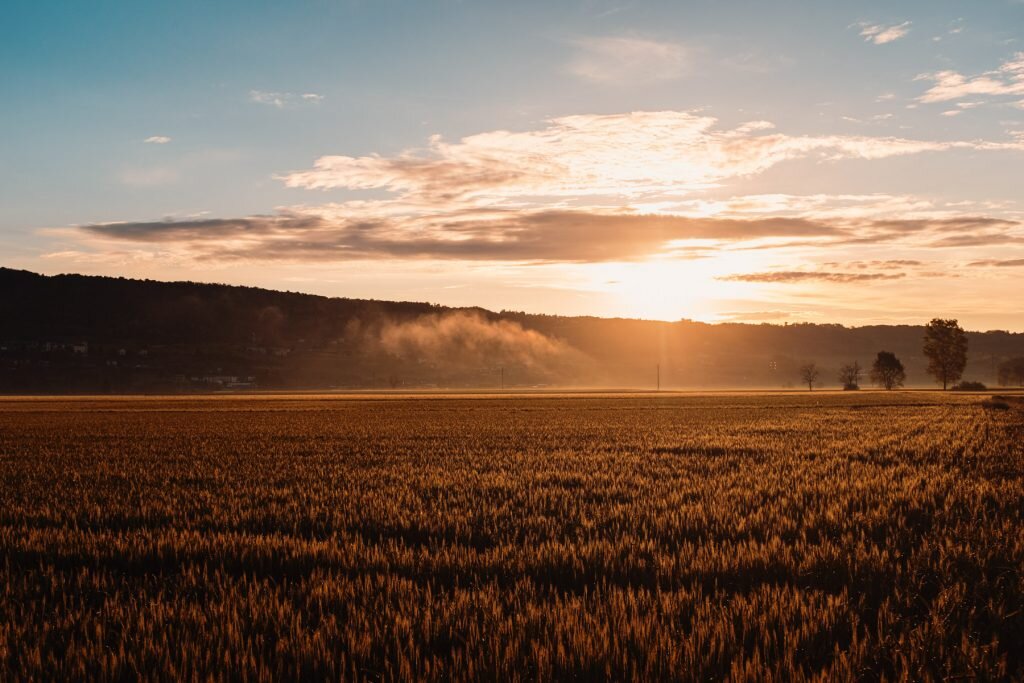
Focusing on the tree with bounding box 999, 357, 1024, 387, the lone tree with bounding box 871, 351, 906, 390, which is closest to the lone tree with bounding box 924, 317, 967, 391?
the lone tree with bounding box 871, 351, 906, 390

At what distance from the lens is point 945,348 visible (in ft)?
452

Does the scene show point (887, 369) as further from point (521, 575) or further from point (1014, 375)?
point (521, 575)

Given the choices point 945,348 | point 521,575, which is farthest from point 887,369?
point 521,575

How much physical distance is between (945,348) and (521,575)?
150 m

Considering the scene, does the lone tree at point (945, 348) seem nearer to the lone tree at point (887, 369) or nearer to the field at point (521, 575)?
the lone tree at point (887, 369)

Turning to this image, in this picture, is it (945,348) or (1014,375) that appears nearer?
(945,348)

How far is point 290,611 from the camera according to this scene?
250 inches

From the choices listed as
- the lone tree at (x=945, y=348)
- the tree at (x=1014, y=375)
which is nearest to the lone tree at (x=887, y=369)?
the lone tree at (x=945, y=348)

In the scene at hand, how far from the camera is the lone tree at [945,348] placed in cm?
13712

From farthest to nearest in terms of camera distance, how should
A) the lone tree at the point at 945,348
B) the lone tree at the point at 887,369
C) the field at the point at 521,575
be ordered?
1. the lone tree at the point at 887,369
2. the lone tree at the point at 945,348
3. the field at the point at 521,575

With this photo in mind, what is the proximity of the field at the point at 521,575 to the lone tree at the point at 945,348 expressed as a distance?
5354 inches

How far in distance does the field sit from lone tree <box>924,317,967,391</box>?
446ft

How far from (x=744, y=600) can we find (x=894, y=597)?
153cm

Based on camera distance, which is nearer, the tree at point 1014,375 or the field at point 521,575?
the field at point 521,575
